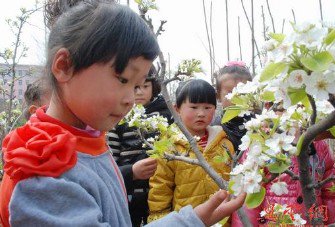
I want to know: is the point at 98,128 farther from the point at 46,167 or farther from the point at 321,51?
the point at 321,51

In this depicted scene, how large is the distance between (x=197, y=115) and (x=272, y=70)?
126 cm

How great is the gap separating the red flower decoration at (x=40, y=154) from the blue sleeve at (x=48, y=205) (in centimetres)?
2

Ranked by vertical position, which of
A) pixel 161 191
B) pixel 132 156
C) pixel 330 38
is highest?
pixel 330 38

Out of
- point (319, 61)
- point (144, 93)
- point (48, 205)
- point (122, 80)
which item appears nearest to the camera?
point (319, 61)

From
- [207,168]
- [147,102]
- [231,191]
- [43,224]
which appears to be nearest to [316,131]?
[231,191]

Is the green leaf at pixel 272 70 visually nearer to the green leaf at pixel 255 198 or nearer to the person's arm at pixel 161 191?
the green leaf at pixel 255 198

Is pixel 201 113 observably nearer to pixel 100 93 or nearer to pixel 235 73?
pixel 235 73

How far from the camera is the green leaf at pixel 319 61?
1.96 feet

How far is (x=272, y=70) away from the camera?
2.19 ft

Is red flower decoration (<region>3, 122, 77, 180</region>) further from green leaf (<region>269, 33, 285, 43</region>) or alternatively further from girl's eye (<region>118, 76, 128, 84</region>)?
green leaf (<region>269, 33, 285, 43</region>)

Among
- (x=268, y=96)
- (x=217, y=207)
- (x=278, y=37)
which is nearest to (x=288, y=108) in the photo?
(x=268, y=96)

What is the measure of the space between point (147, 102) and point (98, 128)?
1.25m

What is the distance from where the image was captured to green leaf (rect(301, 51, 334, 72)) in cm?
60

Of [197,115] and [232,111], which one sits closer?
[232,111]
